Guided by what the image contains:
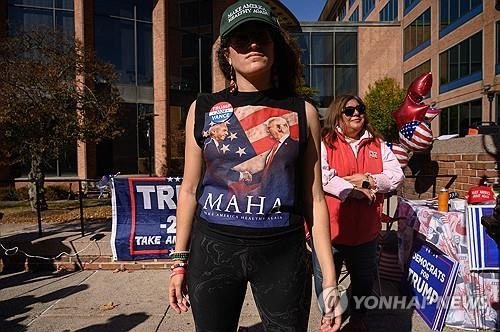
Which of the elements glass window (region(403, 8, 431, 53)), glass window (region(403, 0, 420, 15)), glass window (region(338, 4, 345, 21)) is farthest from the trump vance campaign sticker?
glass window (region(338, 4, 345, 21))

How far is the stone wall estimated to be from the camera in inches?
176

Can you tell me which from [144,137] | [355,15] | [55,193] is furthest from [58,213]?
[355,15]

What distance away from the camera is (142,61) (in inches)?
696

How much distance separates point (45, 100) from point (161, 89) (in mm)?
9062

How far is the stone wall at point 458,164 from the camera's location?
4.47 meters

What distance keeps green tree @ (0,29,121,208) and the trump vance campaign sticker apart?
8462mm

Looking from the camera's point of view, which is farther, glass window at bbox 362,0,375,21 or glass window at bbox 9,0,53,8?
glass window at bbox 362,0,375,21

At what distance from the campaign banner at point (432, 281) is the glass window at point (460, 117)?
22.7m

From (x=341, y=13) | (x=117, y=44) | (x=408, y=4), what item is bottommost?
(x=117, y=44)

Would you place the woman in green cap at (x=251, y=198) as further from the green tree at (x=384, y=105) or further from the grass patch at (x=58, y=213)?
the green tree at (x=384, y=105)

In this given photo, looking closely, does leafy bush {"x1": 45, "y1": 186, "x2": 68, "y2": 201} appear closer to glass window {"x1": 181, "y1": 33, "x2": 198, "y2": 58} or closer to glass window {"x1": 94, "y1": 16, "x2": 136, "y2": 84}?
glass window {"x1": 94, "y1": 16, "x2": 136, "y2": 84}

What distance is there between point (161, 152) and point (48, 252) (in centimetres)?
1259

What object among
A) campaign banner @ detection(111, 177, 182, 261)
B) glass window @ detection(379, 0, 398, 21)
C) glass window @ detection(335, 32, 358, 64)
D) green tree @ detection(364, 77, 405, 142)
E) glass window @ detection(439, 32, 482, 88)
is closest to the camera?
campaign banner @ detection(111, 177, 182, 261)

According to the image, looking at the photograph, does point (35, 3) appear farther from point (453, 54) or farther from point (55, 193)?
point (453, 54)
